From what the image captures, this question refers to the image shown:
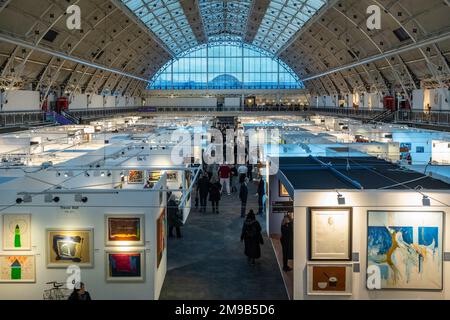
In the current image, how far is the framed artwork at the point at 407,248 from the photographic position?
8.12m

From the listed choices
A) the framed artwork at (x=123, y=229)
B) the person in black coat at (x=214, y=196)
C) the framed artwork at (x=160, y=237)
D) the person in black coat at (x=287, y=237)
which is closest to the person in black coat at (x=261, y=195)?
the person in black coat at (x=214, y=196)

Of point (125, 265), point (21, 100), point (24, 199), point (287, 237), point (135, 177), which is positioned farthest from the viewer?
point (21, 100)

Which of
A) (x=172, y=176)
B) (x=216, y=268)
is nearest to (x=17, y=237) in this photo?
(x=216, y=268)

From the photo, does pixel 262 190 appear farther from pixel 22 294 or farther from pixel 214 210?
pixel 22 294

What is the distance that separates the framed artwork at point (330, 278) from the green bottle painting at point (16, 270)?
4821mm

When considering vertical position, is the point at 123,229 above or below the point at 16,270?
above

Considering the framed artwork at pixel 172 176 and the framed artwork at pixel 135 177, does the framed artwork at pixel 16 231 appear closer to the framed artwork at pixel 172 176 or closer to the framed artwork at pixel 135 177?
the framed artwork at pixel 135 177

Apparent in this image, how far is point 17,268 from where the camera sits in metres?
9.12

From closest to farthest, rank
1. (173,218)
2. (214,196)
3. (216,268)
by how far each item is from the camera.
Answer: (216,268), (173,218), (214,196)

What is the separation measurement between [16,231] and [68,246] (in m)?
0.88

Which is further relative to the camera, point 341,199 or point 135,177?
point 135,177

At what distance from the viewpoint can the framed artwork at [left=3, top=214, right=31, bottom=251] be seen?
8.96 metres

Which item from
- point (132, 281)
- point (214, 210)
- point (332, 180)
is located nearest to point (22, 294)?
point (132, 281)

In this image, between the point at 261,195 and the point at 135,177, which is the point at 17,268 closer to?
the point at 135,177
